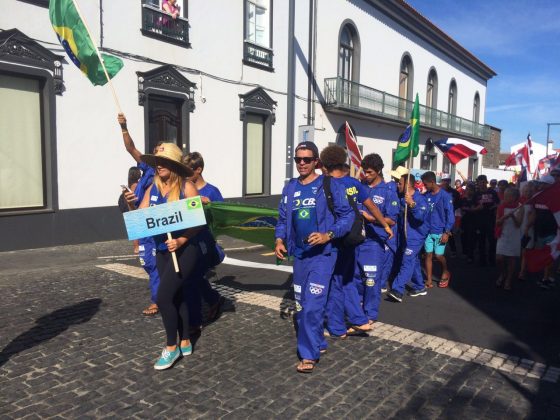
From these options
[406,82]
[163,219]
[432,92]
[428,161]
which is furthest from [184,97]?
[432,92]

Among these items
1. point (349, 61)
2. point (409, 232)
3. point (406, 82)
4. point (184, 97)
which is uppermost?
point (406, 82)

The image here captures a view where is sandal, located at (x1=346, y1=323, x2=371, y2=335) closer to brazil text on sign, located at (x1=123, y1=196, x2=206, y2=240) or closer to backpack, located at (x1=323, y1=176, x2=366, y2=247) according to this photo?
backpack, located at (x1=323, y1=176, x2=366, y2=247)

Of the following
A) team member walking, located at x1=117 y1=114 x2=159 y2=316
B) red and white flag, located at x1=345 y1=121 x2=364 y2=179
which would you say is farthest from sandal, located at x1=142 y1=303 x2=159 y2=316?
red and white flag, located at x1=345 y1=121 x2=364 y2=179

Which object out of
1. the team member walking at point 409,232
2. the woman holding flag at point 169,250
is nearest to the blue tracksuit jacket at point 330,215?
the woman holding flag at point 169,250

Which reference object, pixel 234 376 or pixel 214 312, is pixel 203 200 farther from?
pixel 234 376

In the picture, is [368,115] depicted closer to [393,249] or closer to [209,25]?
[209,25]

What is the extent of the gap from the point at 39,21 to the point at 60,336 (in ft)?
23.4

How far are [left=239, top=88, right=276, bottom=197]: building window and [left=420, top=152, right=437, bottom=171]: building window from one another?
14225 mm

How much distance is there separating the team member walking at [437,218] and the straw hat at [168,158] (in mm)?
4534

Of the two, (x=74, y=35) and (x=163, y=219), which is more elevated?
(x=74, y=35)

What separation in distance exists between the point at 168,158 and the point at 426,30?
24.6m

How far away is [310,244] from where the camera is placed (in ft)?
12.7

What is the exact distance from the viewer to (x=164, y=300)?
12.9 ft

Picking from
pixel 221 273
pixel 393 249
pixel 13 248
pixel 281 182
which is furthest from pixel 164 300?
pixel 281 182
